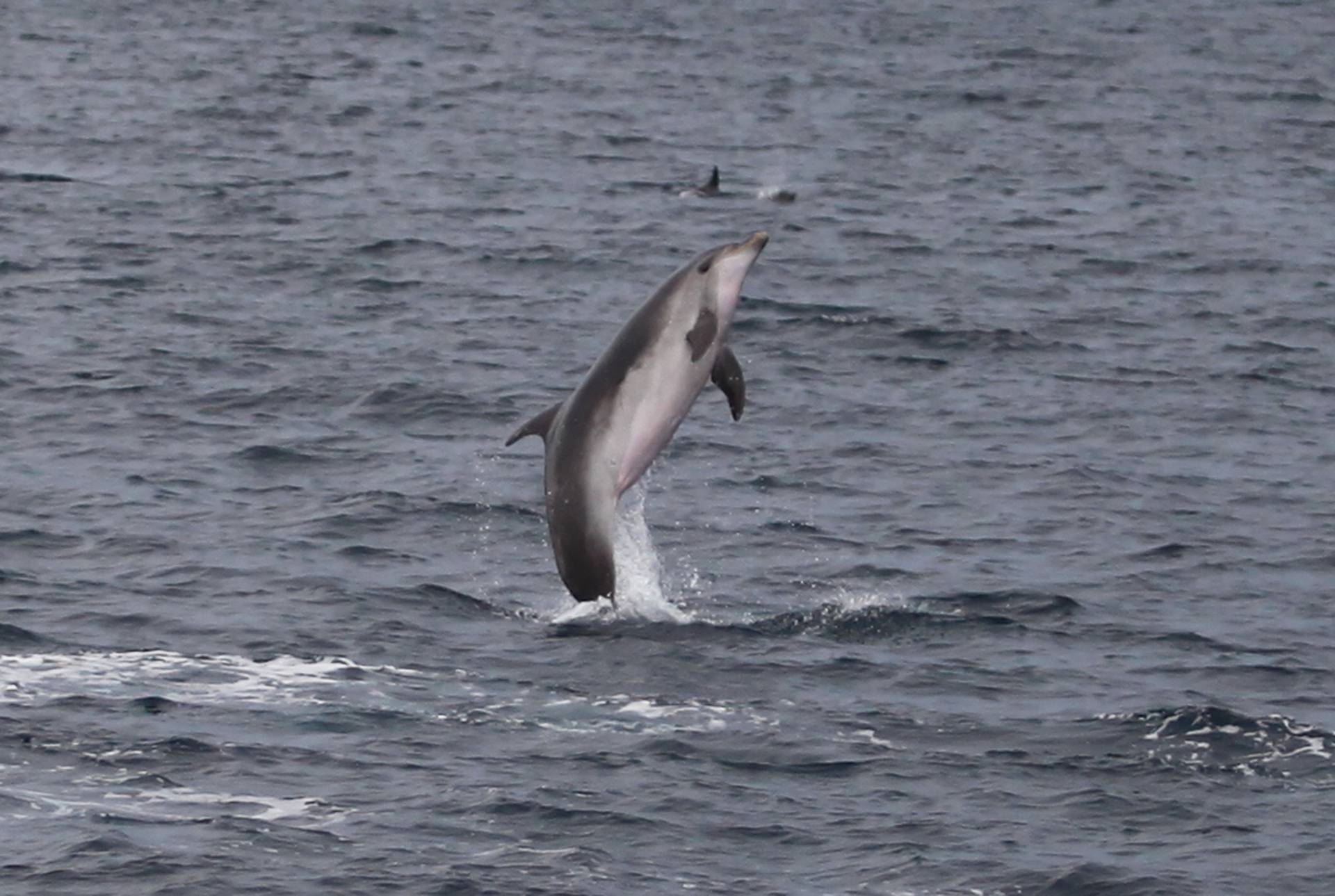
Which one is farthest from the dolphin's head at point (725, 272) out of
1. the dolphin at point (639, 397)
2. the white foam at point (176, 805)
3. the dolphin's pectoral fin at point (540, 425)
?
the white foam at point (176, 805)

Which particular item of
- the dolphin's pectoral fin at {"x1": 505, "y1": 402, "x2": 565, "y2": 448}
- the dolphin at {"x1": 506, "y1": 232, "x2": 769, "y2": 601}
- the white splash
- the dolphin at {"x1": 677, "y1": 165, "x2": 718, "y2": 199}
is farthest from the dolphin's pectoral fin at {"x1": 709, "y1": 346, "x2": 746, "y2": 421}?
the dolphin at {"x1": 677, "y1": 165, "x2": 718, "y2": 199}

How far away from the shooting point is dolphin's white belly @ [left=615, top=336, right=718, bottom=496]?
19.5 metres

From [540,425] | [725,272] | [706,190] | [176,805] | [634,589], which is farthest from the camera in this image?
[706,190]

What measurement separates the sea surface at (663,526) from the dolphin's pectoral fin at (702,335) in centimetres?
283

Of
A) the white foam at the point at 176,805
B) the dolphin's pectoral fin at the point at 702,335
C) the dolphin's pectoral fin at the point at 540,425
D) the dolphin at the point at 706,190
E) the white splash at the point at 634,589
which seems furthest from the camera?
the dolphin at the point at 706,190

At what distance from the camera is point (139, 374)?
3272 centimetres

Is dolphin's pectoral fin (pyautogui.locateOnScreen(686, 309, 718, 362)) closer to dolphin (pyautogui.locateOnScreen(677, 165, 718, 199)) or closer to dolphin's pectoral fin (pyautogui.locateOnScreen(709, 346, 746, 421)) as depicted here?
dolphin's pectoral fin (pyautogui.locateOnScreen(709, 346, 746, 421))

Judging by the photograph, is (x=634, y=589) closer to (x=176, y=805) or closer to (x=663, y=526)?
(x=663, y=526)

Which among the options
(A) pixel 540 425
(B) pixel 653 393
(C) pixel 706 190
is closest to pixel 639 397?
(B) pixel 653 393

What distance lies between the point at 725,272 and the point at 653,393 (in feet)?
3.19

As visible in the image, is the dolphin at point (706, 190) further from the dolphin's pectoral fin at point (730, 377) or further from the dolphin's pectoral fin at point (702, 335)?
the dolphin's pectoral fin at point (702, 335)

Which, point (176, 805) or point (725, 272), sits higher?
point (725, 272)

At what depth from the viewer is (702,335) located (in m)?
19.3

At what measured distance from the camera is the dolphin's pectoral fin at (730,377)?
19.5 metres
